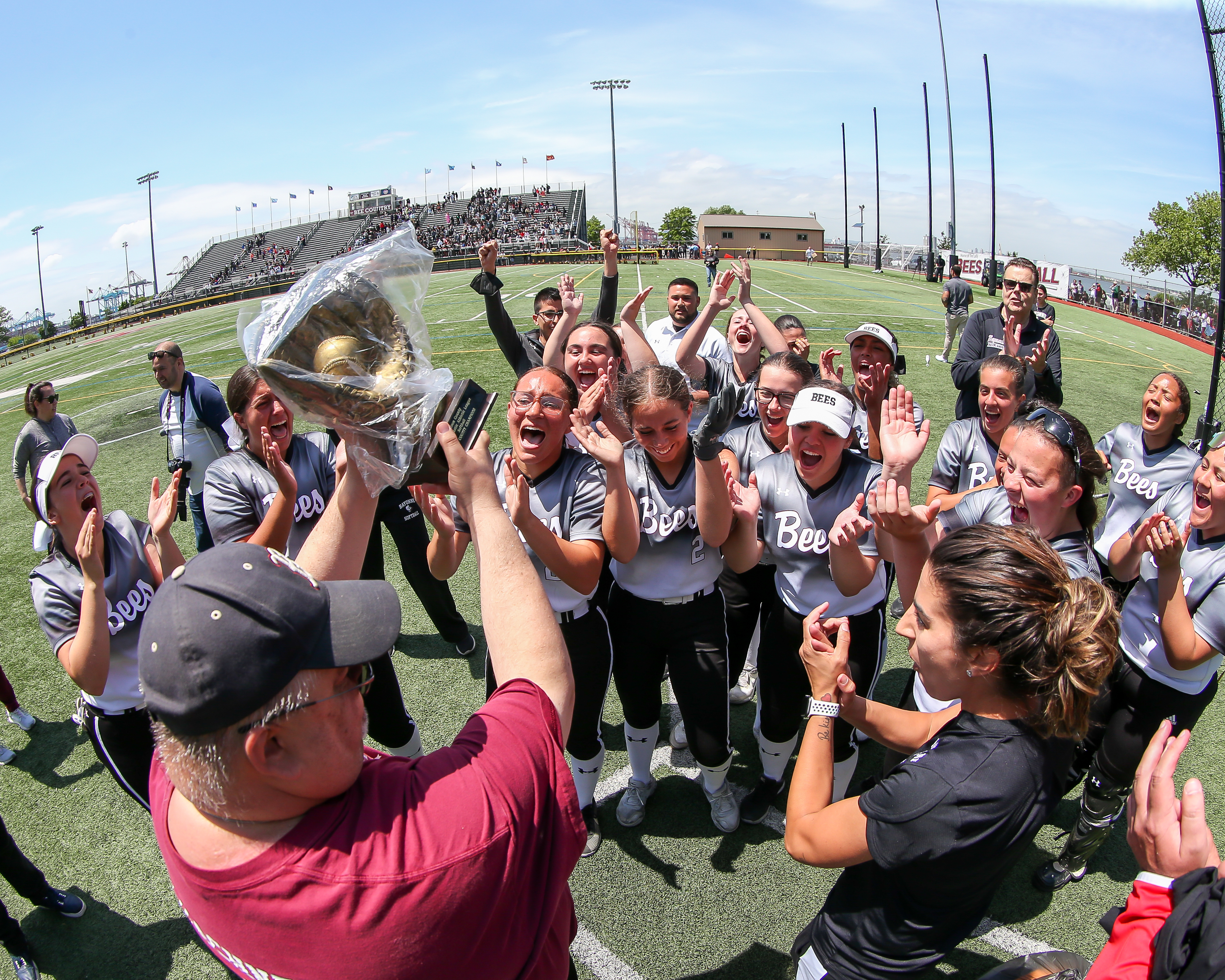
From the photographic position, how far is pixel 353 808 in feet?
3.98

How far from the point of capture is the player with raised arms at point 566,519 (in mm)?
2877

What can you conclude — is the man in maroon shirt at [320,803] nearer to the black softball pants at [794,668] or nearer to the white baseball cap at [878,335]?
the black softball pants at [794,668]

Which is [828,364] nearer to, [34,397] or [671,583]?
[671,583]

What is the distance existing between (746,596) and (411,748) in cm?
204

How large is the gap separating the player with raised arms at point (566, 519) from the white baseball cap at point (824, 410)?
0.90 m

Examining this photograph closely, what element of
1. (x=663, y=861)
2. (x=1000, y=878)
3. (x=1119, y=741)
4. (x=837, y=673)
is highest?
(x=837, y=673)

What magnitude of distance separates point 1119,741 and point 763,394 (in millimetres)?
2340

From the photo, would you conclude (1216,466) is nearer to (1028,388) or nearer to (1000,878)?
(1000,878)

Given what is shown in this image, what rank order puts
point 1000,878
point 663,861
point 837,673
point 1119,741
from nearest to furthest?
1. point 1000,878
2. point 837,673
3. point 1119,741
4. point 663,861

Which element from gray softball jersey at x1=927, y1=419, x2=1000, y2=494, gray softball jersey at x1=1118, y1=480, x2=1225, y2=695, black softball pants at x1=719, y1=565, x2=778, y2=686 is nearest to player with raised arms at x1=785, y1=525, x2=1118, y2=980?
gray softball jersey at x1=1118, y1=480, x2=1225, y2=695

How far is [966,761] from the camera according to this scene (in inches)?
65.4


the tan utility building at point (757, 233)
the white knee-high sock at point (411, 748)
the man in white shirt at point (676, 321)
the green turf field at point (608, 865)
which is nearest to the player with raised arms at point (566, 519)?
the green turf field at point (608, 865)

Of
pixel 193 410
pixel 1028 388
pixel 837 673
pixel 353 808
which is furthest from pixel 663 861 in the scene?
pixel 193 410

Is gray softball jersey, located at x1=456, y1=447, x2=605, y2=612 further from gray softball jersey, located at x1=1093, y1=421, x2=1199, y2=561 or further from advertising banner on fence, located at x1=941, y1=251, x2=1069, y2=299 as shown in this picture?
advertising banner on fence, located at x1=941, y1=251, x2=1069, y2=299
